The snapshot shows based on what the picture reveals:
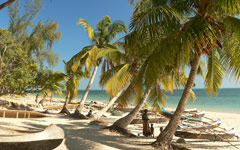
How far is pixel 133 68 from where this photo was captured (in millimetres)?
8828

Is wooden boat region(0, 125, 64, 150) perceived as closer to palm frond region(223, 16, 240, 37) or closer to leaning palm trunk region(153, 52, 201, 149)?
leaning palm trunk region(153, 52, 201, 149)

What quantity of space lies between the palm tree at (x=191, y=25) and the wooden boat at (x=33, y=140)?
3088mm

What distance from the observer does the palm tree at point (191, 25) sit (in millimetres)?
4234

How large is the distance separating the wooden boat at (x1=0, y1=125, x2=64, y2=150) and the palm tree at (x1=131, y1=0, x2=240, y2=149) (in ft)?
10.1

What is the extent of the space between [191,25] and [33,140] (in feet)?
14.6

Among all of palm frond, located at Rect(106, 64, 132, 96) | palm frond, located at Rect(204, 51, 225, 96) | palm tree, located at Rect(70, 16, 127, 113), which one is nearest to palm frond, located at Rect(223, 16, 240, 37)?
palm frond, located at Rect(204, 51, 225, 96)

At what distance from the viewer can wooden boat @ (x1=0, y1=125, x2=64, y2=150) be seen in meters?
3.26

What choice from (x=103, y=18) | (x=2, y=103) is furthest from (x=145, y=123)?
(x=2, y=103)

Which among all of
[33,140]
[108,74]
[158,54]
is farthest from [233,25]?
[108,74]

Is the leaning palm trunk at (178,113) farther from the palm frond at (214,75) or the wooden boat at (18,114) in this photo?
the wooden boat at (18,114)

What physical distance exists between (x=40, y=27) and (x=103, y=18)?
6.96m

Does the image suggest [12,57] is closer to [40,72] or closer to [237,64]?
[40,72]

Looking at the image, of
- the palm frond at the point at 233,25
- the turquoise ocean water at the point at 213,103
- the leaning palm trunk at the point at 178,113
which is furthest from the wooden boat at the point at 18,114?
the palm frond at the point at 233,25

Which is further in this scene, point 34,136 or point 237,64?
point 237,64
